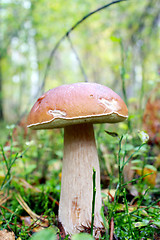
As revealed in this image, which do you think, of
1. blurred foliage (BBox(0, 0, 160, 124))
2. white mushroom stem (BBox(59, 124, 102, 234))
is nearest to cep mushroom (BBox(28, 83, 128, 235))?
white mushroom stem (BBox(59, 124, 102, 234))

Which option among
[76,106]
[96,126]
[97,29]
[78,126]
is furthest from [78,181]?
[97,29]

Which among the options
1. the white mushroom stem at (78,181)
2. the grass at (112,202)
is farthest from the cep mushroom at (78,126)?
the grass at (112,202)

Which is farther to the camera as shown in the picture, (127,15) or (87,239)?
(127,15)

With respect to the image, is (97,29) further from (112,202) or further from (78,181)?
(112,202)

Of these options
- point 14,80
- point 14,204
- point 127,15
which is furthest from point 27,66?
point 14,204

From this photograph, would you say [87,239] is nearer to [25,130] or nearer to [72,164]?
[72,164]

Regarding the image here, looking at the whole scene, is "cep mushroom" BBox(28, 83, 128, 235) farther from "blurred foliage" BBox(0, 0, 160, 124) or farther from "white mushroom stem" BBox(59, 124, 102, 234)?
"blurred foliage" BBox(0, 0, 160, 124)

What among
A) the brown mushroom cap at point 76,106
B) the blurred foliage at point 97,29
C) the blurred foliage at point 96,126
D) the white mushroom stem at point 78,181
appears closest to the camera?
the brown mushroom cap at point 76,106

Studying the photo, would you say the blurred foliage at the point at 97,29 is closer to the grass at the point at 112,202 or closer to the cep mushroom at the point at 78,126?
the grass at the point at 112,202

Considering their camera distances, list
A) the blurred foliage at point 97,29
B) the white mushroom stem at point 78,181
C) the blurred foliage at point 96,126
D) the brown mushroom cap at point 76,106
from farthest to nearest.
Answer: the blurred foliage at point 97,29
the blurred foliage at point 96,126
the white mushroom stem at point 78,181
the brown mushroom cap at point 76,106

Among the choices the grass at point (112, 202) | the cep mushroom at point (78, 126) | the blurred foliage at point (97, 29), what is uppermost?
the blurred foliage at point (97, 29)
